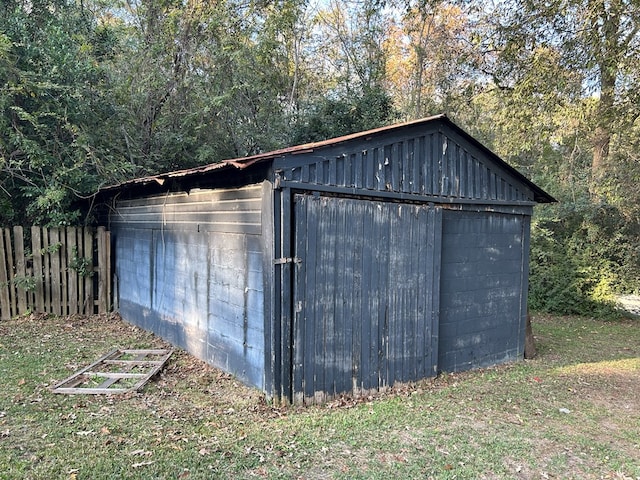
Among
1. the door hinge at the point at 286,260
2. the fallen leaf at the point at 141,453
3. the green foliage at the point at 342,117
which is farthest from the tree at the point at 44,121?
the green foliage at the point at 342,117

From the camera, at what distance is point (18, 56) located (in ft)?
25.1

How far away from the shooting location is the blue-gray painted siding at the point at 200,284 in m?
4.91

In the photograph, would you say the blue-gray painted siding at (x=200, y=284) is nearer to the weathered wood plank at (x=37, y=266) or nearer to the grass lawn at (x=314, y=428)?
the grass lawn at (x=314, y=428)

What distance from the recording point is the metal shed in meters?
4.62

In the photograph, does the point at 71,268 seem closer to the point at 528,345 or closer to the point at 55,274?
the point at 55,274

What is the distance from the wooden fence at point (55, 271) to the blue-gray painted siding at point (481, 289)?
649 centimetres

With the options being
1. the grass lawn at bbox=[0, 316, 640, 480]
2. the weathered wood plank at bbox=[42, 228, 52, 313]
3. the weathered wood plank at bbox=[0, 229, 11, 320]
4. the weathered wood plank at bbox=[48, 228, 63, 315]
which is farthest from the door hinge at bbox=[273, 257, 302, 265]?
the weathered wood plank at bbox=[0, 229, 11, 320]

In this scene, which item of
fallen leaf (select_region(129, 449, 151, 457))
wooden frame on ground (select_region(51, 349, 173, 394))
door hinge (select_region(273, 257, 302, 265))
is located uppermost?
door hinge (select_region(273, 257, 302, 265))

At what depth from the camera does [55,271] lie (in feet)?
27.3

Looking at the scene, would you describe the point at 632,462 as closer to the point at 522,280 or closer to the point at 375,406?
the point at 375,406

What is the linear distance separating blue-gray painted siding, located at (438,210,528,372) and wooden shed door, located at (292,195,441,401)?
1.24 feet

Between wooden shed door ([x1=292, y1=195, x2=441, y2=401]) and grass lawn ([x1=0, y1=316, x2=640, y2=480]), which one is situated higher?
wooden shed door ([x1=292, y1=195, x2=441, y2=401])

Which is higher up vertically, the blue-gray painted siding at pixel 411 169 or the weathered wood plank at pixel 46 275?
the blue-gray painted siding at pixel 411 169

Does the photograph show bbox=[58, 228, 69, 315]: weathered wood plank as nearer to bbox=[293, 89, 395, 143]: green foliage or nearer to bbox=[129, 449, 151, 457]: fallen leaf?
bbox=[129, 449, 151, 457]: fallen leaf
